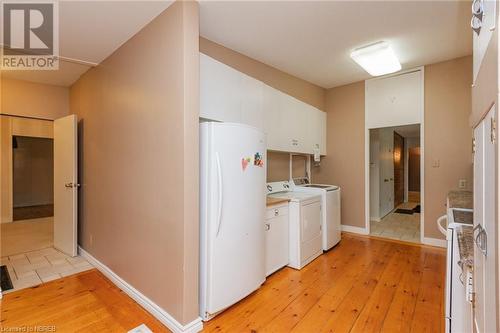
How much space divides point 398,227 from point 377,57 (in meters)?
3.26

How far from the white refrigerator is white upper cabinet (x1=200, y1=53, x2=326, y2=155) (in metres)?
0.45

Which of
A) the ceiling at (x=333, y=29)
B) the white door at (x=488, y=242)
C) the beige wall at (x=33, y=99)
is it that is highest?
the ceiling at (x=333, y=29)

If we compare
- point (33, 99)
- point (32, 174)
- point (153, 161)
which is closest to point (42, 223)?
point (33, 99)

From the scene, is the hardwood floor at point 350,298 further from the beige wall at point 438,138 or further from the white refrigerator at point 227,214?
the beige wall at point 438,138

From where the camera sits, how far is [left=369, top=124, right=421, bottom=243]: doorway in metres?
4.41

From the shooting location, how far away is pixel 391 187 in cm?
611

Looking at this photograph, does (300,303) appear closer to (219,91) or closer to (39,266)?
(219,91)

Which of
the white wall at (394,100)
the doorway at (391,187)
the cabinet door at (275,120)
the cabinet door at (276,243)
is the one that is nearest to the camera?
the cabinet door at (276,243)

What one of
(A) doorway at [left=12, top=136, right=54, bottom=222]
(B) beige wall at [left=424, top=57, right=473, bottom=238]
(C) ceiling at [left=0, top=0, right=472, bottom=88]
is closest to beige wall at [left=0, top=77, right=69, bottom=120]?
(C) ceiling at [left=0, top=0, right=472, bottom=88]

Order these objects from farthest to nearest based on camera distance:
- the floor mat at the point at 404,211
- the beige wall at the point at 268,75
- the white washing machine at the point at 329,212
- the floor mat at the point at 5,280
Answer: the floor mat at the point at 404,211 → the white washing machine at the point at 329,212 → the beige wall at the point at 268,75 → the floor mat at the point at 5,280

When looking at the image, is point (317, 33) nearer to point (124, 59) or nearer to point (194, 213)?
point (124, 59)

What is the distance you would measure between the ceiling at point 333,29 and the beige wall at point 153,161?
1.79 ft

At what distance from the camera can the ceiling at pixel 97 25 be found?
6.15ft

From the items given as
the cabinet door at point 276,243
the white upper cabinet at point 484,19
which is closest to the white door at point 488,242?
the white upper cabinet at point 484,19
